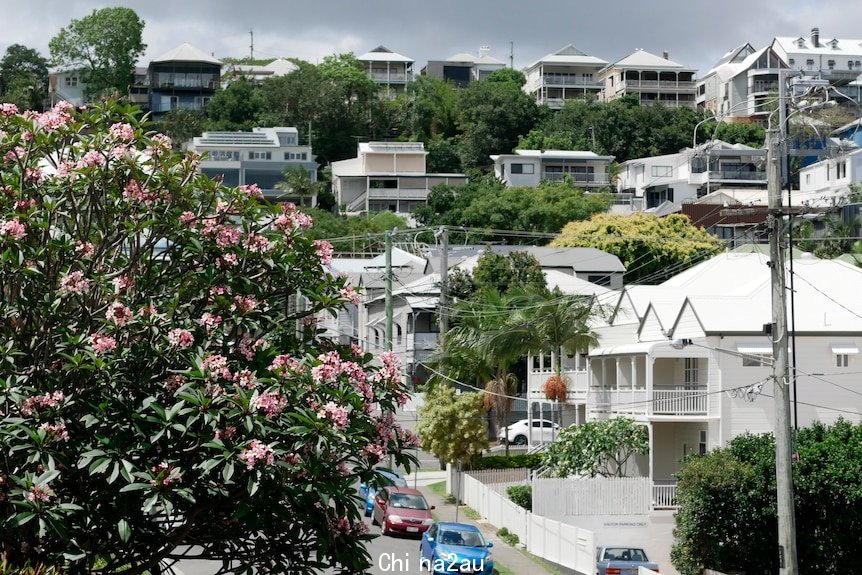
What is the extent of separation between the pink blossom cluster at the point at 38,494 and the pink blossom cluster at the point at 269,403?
1997 millimetres

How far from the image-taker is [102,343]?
503 inches

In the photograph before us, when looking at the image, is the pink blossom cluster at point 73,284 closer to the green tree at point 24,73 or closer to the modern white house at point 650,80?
the green tree at point 24,73

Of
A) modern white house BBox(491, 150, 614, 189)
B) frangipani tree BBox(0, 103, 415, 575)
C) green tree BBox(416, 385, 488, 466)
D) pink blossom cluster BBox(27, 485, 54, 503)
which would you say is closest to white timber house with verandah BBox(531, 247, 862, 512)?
green tree BBox(416, 385, 488, 466)

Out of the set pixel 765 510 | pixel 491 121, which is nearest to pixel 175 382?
pixel 765 510

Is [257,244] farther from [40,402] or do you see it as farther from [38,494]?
[38,494]

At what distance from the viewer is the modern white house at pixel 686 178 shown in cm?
11350

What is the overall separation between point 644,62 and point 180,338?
149m

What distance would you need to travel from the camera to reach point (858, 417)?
4075cm

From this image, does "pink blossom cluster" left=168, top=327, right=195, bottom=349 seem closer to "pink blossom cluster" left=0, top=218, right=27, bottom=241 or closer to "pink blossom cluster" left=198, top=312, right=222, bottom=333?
"pink blossom cluster" left=198, top=312, right=222, bottom=333

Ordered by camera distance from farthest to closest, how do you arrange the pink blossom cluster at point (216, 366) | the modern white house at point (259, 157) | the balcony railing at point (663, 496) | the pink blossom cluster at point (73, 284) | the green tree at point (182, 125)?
1. the green tree at point (182, 125)
2. the modern white house at point (259, 157)
3. the balcony railing at point (663, 496)
4. the pink blossom cluster at point (73, 284)
5. the pink blossom cluster at point (216, 366)

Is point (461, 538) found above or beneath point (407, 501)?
above

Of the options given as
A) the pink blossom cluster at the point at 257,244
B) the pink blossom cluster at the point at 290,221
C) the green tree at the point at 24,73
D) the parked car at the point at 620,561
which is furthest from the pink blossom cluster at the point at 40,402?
the green tree at the point at 24,73

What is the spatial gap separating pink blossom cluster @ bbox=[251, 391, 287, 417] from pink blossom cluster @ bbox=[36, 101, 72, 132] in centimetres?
426

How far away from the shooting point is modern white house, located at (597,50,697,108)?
510ft
